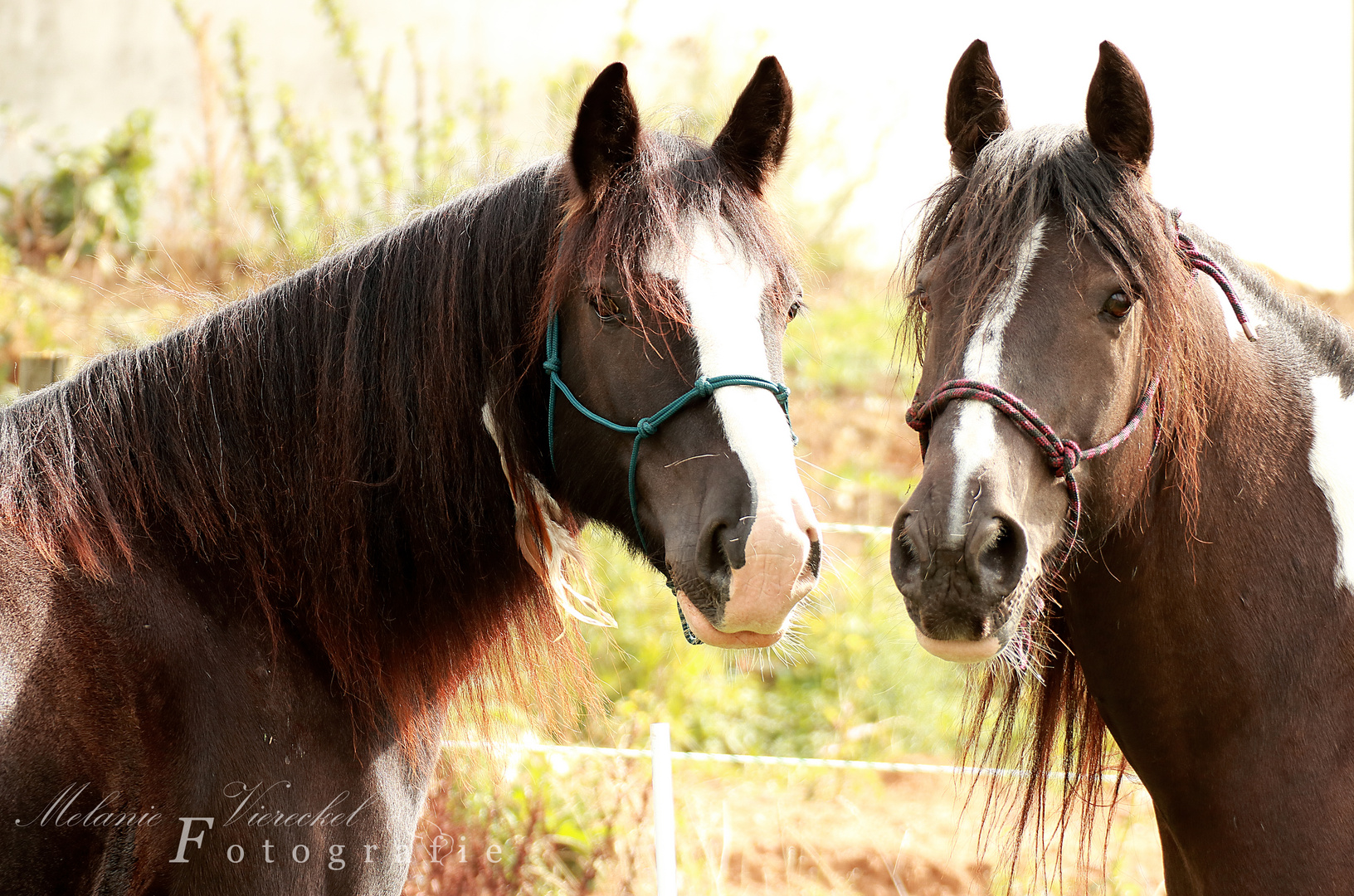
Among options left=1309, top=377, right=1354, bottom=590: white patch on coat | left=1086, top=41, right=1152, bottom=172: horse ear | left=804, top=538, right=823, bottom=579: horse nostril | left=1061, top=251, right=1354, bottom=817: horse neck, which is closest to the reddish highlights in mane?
left=804, top=538, right=823, bottom=579: horse nostril

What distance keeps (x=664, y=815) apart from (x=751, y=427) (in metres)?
1.43

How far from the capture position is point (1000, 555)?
5.83 ft

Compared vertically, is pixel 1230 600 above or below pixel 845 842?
above

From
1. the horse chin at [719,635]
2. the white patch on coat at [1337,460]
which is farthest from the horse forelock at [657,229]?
the white patch on coat at [1337,460]

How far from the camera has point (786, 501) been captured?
1.81 metres

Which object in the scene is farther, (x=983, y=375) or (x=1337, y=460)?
(x=1337, y=460)

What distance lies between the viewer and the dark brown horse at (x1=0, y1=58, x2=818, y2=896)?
1.79 meters

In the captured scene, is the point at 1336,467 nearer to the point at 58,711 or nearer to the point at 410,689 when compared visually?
the point at 410,689

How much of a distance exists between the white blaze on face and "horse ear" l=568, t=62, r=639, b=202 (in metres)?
0.25

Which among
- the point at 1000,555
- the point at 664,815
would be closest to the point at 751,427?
the point at 1000,555

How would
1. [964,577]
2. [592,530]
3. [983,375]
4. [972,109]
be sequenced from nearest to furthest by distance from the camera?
1. [964,577]
2. [983,375]
3. [972,109]
4. [592,530]

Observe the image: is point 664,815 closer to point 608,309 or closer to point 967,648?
point 967,648

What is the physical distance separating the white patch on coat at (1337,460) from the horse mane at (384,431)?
122 cm

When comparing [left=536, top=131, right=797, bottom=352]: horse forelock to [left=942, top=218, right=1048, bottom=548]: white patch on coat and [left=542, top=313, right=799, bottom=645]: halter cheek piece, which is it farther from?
[left=942, top=218, right=1048, bottom=548]: white patch on coat
